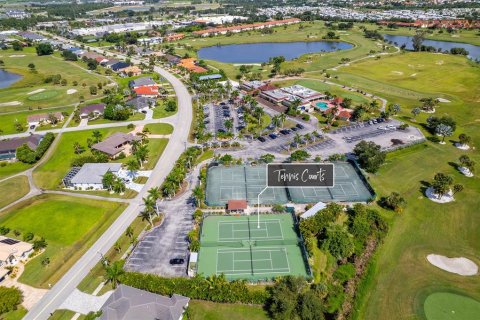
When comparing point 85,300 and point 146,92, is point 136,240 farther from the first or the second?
point 146,92

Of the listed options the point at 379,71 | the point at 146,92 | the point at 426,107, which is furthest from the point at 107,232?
the point at 379,71

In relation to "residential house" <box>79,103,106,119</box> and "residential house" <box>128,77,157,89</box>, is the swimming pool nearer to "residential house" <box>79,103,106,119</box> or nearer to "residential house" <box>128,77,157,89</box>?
"residential house" <box>128,77,157,89</box>

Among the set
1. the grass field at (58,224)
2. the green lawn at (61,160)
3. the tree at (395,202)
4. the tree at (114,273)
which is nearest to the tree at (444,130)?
the tree at (395,202)

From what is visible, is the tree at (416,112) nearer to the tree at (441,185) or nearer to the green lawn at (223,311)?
the tree at (441,185)

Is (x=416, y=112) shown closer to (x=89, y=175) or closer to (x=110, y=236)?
(x=110, y=236)

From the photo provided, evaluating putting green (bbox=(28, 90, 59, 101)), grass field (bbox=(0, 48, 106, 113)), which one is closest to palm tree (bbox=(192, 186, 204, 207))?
grass field (bbox=(0, 48, 106, 113))

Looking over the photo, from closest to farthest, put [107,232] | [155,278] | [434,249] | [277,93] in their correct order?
[155,278] < [434,249] < [107,232] < [277,93]
